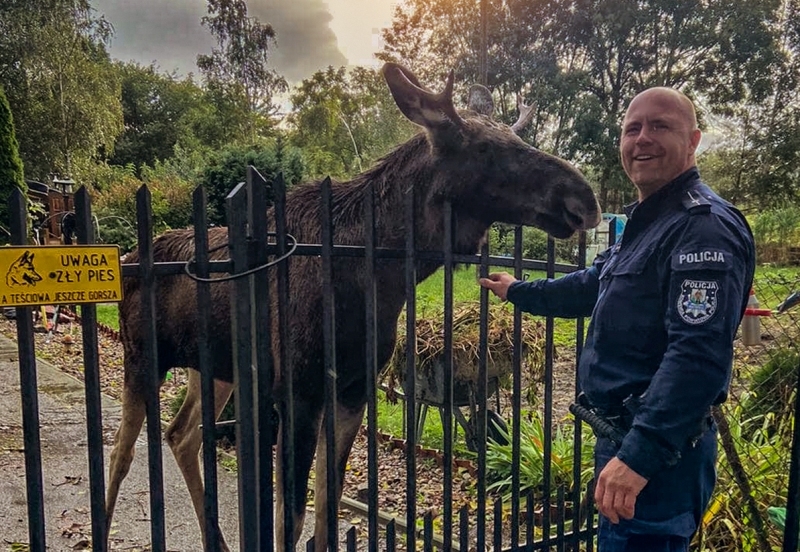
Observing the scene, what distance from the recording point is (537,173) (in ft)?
9.37

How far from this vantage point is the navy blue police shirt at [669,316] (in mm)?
1668

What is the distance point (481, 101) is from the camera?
385 cm

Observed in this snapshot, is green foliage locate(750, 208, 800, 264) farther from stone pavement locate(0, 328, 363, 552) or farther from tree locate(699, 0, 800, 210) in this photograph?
stone pavement locate(0, 328, 363, 552)

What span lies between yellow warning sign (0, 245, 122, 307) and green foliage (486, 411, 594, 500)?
333cm

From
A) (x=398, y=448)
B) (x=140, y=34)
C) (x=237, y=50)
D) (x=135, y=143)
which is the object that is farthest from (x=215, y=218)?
(x=140, y=34)

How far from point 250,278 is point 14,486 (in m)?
4.09

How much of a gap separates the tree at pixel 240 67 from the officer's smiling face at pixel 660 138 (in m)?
37.3

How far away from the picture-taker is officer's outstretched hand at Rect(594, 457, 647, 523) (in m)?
1.73

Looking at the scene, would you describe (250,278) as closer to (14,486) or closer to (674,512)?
(674,512)

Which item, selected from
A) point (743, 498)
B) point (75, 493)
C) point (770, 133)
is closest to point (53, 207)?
point (75, 493)

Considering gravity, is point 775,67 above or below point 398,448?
above

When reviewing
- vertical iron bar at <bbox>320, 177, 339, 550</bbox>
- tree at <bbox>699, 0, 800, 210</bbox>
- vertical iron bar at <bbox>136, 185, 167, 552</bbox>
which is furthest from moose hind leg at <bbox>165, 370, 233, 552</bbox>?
tree at <bbox>699, 0, 800, 210</bbox>

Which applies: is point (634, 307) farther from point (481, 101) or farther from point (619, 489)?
point (481, 101)

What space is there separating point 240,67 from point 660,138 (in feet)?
134
